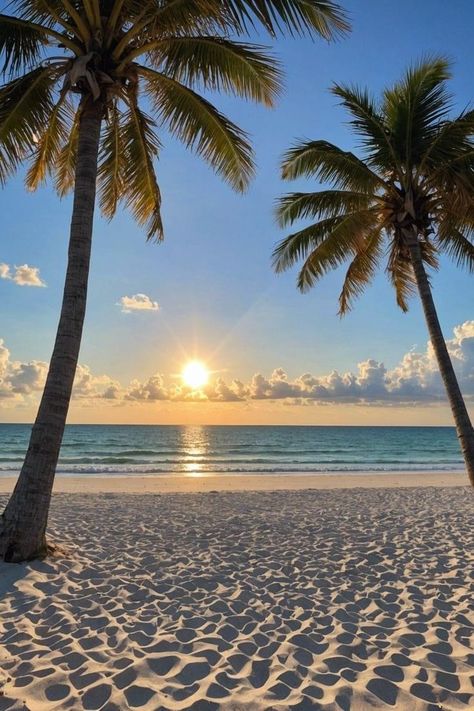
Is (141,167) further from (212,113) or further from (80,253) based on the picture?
(80,253)

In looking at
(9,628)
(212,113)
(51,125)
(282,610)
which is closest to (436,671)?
(282,610)

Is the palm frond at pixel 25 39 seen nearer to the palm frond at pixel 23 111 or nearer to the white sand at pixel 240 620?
the palm frond at pixel 23 111

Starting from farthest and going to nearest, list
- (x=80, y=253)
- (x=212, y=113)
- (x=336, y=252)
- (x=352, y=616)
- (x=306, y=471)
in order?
(x=306, y=471) < (x=336, y=252) < (x=212, y=113) < (x=80, y=253) < (x=352, y=616)

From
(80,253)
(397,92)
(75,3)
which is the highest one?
(397,92)

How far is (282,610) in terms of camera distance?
13.6ft

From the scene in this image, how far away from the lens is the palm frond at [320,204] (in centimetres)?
1073

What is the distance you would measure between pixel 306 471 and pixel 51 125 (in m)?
21.9

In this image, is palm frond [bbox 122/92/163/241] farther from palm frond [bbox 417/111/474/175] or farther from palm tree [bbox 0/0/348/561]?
palm frond [bbox 417/111/474/175]

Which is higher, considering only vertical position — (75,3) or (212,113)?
(75,3)

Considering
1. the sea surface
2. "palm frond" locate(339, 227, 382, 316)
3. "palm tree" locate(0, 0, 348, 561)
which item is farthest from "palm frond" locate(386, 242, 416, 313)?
the sea surface

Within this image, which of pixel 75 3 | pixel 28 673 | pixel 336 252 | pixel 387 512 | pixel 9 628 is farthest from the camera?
pixel 336 252

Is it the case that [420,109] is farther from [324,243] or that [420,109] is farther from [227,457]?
[227,457]

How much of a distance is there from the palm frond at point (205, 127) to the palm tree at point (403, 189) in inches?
111

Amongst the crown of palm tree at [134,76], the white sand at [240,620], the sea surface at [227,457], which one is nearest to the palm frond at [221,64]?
the crown of palm tree at [134,76]
